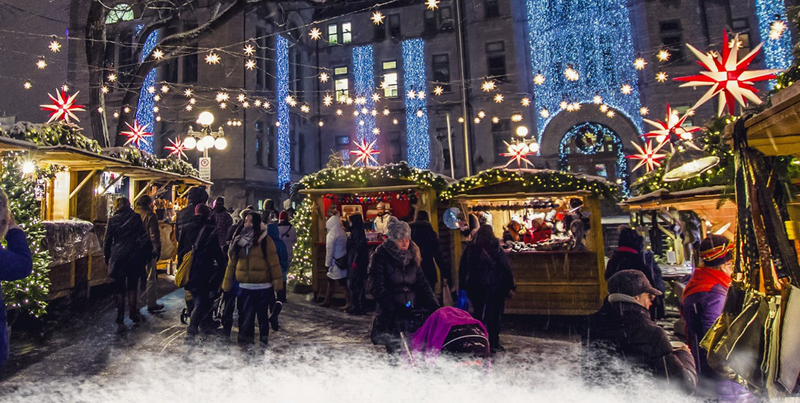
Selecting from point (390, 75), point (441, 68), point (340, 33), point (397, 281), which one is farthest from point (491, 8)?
point (397, 281)

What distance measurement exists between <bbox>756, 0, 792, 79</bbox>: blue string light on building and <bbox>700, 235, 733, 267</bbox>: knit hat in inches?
910

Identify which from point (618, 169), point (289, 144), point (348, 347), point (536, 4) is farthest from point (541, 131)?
point (348, 347)

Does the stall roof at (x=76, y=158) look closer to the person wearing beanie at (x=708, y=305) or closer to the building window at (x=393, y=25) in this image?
the person wearing beanie at (x=708, y=305)

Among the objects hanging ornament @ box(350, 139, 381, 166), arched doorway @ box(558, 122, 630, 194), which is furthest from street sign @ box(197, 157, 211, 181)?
arched doorway @ box(558, 122, 630, 194)

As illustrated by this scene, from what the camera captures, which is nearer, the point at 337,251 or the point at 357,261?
the point at 357,261

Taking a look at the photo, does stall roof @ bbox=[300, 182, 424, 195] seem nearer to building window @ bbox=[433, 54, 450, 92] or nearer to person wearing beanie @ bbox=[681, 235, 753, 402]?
person wearing beanie @ bbox=[681, 235, 753, 402]

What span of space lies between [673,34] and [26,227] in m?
27.0

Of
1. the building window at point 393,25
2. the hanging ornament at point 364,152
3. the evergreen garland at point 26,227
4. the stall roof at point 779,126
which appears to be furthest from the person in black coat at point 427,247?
the building window at point 393,25

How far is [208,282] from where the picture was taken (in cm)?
625

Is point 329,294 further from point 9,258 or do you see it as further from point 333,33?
point 333,33

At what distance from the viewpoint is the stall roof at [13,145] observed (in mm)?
6031

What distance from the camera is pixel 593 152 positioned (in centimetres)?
2298

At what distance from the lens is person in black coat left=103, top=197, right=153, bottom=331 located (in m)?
6.81

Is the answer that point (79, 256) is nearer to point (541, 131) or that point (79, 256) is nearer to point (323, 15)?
point (541, 131)
